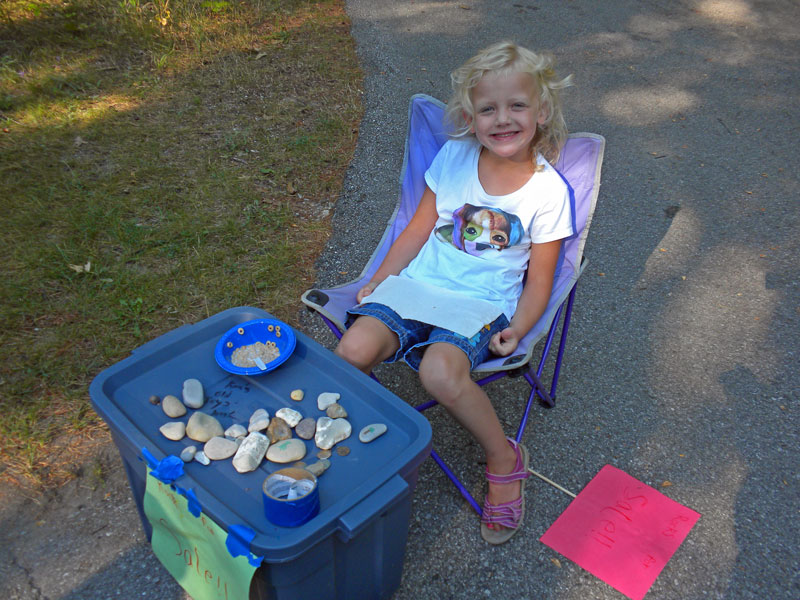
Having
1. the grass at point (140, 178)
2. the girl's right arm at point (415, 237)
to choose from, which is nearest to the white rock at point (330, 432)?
the girl's right arm at point (415, 237)

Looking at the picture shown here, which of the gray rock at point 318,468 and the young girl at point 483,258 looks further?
the young girl at point 483,258

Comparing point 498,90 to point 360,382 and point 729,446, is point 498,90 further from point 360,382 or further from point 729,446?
point 729,446

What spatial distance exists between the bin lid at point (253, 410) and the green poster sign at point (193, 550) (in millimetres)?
59

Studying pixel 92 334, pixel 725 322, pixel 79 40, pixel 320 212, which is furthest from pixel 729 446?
pixel 79 40

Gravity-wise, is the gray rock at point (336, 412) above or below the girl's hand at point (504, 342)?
above

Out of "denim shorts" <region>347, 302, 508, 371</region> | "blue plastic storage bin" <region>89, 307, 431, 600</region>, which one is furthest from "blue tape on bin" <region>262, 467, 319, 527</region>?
"denim shorts" <region>347, 302, 508, 371</region>

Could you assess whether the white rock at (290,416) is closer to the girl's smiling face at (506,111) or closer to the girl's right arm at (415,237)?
the girl's right arm at (415,237)

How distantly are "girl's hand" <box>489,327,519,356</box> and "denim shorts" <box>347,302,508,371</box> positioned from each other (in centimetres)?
2

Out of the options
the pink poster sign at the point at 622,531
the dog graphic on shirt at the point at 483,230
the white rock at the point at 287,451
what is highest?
the dog graphic on shirt at the point at 483,230

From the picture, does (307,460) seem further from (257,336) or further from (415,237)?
(415,237)

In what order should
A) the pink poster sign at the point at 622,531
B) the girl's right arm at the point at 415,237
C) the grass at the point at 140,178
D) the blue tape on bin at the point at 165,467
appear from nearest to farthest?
the blue tape on bin at the point at 165,467 → the pink poster sign at the point at 622,531 → the girl's right arm at the point at 415,237 → the grass at the point at 140,178

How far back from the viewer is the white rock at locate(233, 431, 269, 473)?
1.36m

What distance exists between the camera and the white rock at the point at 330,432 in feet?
4.68

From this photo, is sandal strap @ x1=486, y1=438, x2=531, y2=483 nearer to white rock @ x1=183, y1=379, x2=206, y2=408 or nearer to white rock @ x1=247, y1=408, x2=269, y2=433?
white rock @ x1=247, y1=408, x2=269, y2=433
